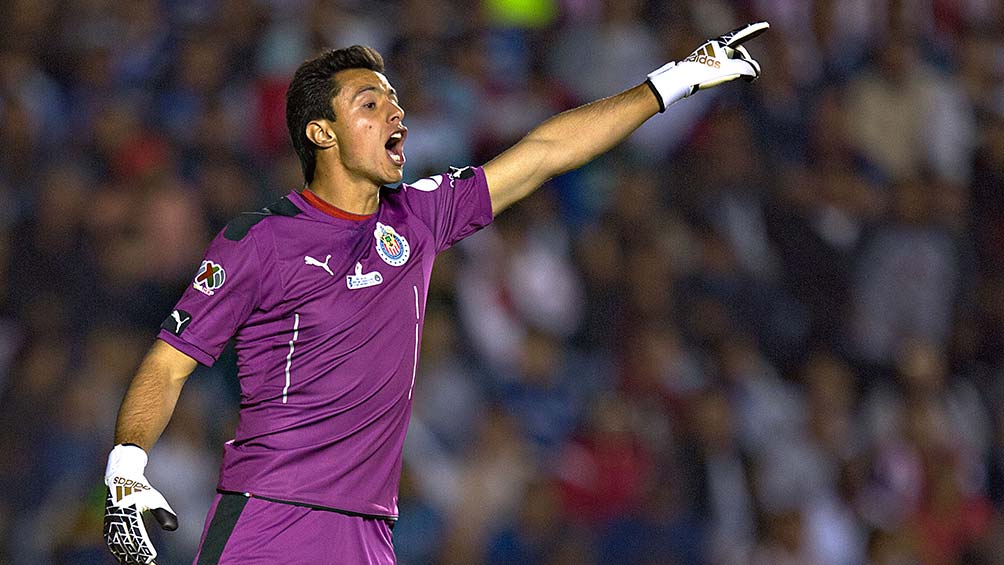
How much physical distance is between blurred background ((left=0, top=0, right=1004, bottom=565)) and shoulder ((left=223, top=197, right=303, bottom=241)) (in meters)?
3.82

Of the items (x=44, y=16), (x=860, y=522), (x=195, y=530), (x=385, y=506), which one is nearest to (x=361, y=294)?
(x=385, y=506)

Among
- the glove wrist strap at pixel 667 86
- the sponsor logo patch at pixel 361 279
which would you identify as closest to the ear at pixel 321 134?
the sponsor logo patch at pixel 361 279

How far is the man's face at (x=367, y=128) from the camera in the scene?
4.52 m

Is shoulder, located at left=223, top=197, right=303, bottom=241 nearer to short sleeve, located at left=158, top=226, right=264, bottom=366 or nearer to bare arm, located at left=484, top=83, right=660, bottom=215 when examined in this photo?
short sleeve, located at left=158, top=226, right=264, bottom=366

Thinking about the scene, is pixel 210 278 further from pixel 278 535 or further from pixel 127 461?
pixel 278 535

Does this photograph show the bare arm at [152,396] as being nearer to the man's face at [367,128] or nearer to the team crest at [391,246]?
the team crest at [391,246]

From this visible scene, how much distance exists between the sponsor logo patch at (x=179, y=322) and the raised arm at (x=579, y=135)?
3.64 ft

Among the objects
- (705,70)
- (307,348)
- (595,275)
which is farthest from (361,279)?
(595,275)

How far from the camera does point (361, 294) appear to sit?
4.34 metres

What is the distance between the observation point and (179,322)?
420 cm

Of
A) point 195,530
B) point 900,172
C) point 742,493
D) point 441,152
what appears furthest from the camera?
point 900,172

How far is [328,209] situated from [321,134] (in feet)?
0.91

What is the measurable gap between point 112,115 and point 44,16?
94cm

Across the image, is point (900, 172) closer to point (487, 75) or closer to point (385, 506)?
point (487, 75)
